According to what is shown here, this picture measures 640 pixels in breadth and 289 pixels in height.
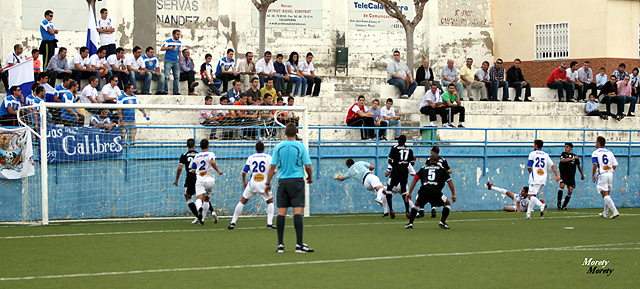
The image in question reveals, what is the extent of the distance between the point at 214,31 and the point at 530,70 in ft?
42.9

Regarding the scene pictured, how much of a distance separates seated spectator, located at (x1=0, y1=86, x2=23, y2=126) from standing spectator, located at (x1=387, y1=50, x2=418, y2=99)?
38.7ft

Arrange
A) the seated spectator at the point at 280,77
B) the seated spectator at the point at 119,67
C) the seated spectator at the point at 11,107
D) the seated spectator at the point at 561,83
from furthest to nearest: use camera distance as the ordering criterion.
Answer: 1. the seated spectator at the point at 561,83
2. the seated spectator at the point at 280,77
3. the seated spectator at the point at 119,67
4. the seated spectator at the point at 11,107

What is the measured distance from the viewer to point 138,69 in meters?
23.6

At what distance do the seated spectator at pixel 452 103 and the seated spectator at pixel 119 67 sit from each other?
919 centimetres

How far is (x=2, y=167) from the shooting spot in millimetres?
18156

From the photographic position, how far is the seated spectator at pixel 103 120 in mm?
19656

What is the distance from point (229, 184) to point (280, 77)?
5217 mm

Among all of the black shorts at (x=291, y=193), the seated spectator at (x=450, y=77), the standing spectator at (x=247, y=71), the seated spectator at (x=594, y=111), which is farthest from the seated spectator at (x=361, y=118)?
the black shorts at (x=291, y=193)

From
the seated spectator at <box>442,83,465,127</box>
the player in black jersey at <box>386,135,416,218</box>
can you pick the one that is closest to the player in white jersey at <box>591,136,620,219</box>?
the player in black jersey at <box>386,135,416,218</box>

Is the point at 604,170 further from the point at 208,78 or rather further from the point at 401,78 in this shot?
the point at 208,78

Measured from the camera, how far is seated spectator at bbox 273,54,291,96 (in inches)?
985

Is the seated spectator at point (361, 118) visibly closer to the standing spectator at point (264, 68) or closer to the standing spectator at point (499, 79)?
the standing spectator at point (264, 68)

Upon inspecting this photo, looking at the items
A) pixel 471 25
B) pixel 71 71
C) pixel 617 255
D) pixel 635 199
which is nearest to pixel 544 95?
pixel 635 199

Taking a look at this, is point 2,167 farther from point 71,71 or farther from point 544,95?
point 544,95
